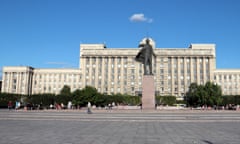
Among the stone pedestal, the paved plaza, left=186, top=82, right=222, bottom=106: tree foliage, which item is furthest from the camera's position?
left=186, top=82, right=222, bottom=106: tree foliage

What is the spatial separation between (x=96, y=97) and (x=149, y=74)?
44647mm

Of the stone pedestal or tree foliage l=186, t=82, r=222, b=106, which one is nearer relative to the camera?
the stone pedestal

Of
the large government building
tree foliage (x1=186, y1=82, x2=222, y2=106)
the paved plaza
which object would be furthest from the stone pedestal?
the large government building

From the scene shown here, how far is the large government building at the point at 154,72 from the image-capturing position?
118 metres

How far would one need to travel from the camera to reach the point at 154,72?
11875 cm

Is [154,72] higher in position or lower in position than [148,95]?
higher

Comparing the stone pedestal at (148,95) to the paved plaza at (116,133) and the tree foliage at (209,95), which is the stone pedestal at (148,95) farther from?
the tree foliage at (209,95)

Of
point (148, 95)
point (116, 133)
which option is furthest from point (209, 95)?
point (116, 133)

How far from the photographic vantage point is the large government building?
4651 inches

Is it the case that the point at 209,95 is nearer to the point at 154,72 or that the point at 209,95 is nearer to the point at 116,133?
the point at 154,72

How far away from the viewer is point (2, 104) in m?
59.0

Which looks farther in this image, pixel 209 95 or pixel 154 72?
pixel 154 72

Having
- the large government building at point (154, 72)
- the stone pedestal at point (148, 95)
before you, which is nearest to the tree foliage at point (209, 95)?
the large government building at point (154, 72)

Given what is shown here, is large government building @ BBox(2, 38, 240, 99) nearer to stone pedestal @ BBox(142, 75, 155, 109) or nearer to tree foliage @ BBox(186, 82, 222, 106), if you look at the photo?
tree foliage @ BBox(186, 82, 222, 106)
